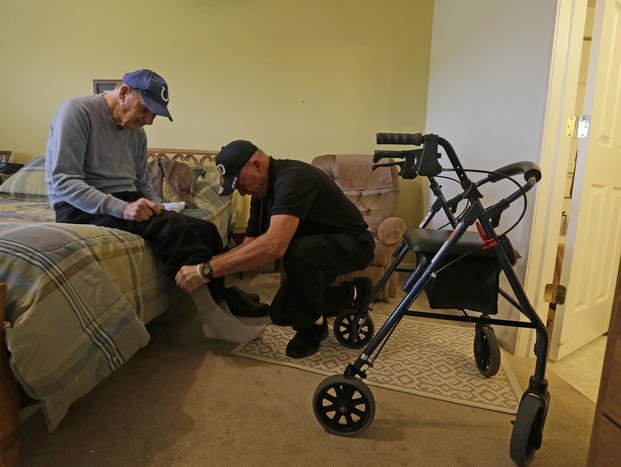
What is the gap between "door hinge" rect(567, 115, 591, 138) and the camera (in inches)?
58.2

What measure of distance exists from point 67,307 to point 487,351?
1499 mm

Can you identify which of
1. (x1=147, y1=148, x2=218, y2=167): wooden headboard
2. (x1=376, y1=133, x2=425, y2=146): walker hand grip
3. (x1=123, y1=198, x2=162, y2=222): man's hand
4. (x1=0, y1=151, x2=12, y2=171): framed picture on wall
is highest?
(x1=376, y1=133, x2=425, y2=146): walker hand grip

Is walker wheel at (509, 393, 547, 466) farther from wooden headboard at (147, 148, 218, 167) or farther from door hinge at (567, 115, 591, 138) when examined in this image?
wooden headboard at (147, 148, 218, 167)

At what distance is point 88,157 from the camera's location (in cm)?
144

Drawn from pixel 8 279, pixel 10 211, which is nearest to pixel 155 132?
pixel 10 211

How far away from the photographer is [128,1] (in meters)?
2.97

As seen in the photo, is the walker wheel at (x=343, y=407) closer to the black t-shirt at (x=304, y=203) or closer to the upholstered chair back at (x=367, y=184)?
the black t-shirt at (x=304, y=203)

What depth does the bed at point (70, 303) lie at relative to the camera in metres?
0.81

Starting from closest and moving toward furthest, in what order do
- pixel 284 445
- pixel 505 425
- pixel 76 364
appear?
pixel 76 364 → pixel 284 445 → pixel 505 425

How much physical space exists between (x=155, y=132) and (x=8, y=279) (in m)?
2.65

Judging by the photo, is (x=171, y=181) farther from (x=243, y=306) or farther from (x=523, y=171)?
(x=523, y=171)

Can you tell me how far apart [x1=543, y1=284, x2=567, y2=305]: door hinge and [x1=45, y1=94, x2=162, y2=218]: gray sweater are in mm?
1855

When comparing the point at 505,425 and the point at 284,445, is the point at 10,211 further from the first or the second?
the point at 505,425

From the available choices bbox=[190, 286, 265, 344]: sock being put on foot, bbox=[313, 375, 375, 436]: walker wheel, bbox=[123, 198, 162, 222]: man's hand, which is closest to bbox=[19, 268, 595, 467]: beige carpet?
bbox=[313, 375, 375, 436]: walker wheel
